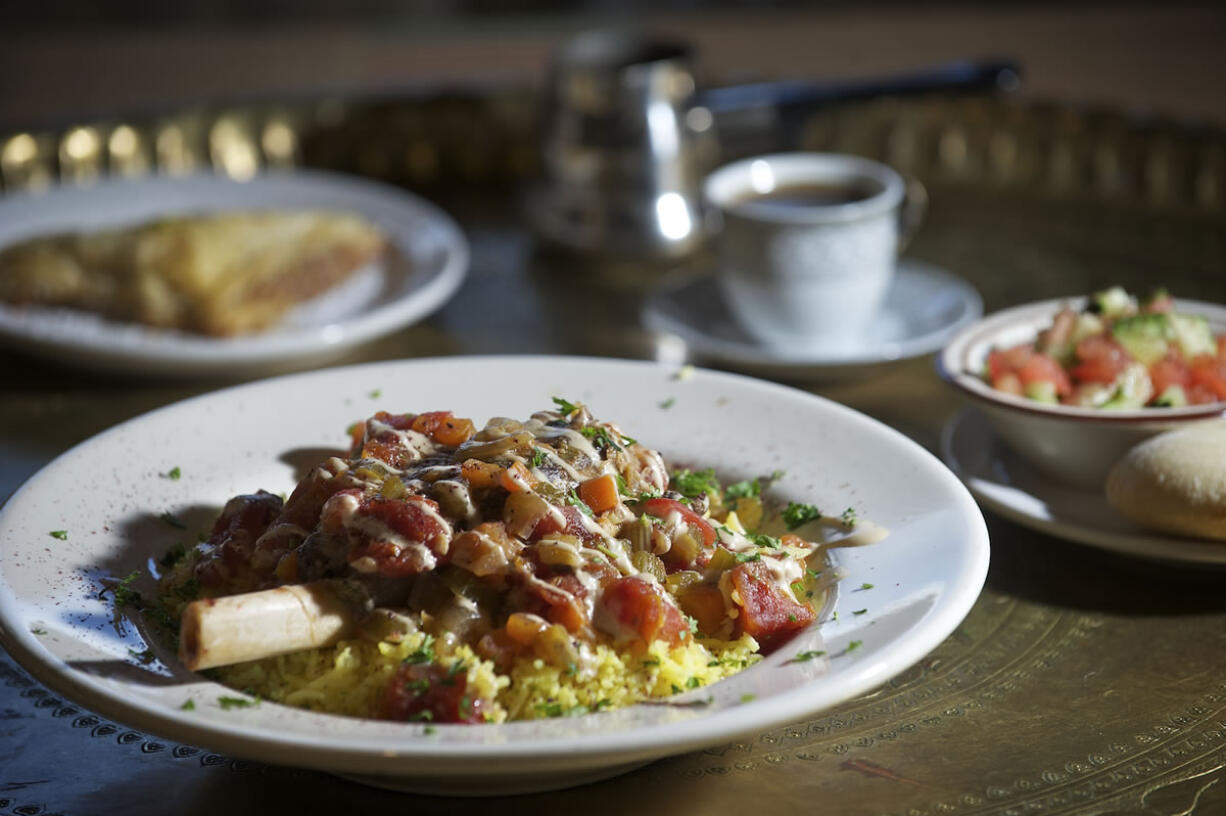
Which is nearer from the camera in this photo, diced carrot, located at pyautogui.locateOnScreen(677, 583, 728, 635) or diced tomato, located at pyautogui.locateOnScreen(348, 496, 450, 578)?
diced tomato, located at pyautogui.locateOnScreen(348, 496, 450, 578)

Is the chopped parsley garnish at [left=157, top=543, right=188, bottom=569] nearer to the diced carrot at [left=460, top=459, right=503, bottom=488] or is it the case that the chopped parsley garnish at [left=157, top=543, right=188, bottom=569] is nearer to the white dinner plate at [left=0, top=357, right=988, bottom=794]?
the white dinner plate at [left=0, top=357, right=988, bottom=794]

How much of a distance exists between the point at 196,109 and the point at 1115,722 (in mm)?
3863

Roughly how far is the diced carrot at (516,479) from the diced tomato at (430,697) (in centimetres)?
29

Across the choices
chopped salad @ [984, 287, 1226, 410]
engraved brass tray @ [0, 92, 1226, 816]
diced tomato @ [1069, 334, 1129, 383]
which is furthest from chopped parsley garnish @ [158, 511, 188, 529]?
diced tomato @ [1069, 334, 1129, 383]

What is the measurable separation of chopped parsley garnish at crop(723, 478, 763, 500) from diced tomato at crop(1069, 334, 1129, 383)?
683 millimetres

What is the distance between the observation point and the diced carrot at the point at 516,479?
185cm

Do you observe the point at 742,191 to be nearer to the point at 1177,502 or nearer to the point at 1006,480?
the point at 1006,480

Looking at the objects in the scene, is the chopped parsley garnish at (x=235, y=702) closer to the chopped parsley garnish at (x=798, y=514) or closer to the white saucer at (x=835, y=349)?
the chopped parsley garnish at (x=798, y=514)

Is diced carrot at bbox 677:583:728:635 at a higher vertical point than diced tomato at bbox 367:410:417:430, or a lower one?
lower

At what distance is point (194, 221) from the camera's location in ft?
12.3

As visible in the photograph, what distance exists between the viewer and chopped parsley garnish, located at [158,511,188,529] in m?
2.14

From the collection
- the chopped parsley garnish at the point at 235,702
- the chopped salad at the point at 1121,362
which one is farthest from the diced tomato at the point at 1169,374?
the chopped parsley garnish at the point at 235,702

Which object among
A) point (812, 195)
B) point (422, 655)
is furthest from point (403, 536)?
point (812, 195)

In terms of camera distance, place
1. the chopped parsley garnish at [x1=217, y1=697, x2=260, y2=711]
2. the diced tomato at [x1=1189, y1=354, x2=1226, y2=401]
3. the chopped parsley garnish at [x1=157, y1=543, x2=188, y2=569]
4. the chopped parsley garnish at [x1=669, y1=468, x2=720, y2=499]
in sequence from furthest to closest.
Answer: the diced tomato at [x1=1189, y1=354, x2=1226, y2=401], the chopped parsley garnish at [x1=669, y1=468, x2=720, y2=499], the chopped parsley garnish at [x1=157, y1=543, x2=188, y2=569], the chopped parsley garnish at [x1=217, y1=697, x2=260, y2=711]
